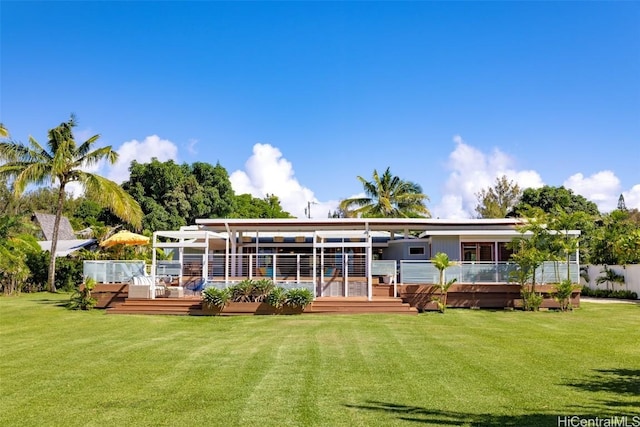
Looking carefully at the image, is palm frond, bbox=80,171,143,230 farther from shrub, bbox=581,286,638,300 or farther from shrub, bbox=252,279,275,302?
shrub, bbox=581,286,638,300

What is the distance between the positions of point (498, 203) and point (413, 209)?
14623 millimetres

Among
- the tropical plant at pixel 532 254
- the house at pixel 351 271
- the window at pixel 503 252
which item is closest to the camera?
the tropical plant at pixel 532 254

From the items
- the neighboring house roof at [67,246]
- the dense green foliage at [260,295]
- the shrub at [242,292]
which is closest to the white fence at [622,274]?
the dense green foliage at [260,295]

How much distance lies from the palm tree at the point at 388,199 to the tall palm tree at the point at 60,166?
18880 millimetres

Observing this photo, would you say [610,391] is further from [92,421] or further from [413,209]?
[413,209]

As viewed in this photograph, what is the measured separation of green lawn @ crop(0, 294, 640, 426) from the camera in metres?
7.23

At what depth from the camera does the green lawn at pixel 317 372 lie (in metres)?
7.23

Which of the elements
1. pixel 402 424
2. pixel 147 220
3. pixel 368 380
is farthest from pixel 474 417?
pixel 147 220

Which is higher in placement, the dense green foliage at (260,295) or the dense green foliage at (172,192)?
the dense green foliage at (172,192)

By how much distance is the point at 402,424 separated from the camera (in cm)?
671

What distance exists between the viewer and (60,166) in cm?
2520

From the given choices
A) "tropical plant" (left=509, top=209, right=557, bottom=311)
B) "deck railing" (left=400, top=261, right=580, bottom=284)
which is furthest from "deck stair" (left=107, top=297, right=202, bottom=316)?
"tropical plant" (left=509, top=209, right=557, bottom=311)

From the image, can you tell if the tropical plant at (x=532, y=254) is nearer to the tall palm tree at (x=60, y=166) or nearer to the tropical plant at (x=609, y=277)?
the tropical plant at (x=609, y=277)

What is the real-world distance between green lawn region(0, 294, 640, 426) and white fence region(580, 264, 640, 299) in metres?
11.9
